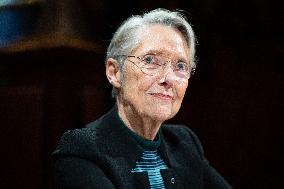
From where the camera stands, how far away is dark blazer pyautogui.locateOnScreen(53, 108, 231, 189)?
1.55 m

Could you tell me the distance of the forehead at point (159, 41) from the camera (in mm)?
1694

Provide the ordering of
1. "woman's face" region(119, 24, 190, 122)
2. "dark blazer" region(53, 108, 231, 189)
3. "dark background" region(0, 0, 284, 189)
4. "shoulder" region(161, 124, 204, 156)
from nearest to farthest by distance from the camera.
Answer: "dark blazer" region(53, 108, 231, 189) → "woman's face" region(119, 24, 190, 122) → "shoulder" region(161, 124, 204, 156) → "dark background" region(0, 0, 284, 189)

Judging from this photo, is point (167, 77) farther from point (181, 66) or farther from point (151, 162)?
point (151, 162)

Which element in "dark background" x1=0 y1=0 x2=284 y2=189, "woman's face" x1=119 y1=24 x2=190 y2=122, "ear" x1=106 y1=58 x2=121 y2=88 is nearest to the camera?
"woman's face" x1=119 y1=24 x2=190 y2=122

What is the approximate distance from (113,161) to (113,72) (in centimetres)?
39

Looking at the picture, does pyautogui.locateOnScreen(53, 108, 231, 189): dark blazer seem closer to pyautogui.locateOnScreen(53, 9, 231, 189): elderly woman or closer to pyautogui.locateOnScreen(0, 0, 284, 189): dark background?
pyautogui.locateOnScreen(53, 9, 231, 189): elderly woman

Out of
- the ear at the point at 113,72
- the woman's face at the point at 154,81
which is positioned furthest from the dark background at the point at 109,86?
the woman's face at the point at 154,81

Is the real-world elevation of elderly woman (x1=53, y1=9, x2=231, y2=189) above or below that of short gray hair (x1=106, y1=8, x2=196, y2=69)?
below

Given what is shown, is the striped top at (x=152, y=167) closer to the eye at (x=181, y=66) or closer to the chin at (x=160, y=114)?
the chin at (x=160, y=114)

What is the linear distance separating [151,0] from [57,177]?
138cm

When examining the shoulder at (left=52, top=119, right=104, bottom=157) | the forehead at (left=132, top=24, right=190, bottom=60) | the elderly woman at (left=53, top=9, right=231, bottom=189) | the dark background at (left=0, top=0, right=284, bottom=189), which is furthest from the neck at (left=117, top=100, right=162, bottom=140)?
the dark background at (left=0, top=0, right=284, bottom=189)

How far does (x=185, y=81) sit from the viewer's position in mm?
1786

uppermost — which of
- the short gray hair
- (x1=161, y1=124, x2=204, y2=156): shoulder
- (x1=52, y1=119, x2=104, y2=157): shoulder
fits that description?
the short gray hair

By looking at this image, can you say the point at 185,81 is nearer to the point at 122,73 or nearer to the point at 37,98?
the point at 122,73
